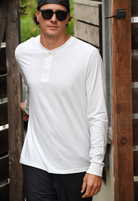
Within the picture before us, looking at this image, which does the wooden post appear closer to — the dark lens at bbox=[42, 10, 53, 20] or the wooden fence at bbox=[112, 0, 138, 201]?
the wooden fence at bbox=[112, 0, 138, 201]

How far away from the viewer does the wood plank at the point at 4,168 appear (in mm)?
4102

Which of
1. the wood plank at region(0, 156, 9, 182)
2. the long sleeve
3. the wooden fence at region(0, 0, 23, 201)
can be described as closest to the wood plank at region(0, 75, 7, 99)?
the wooden fence at region(0, 0, 23, 201)

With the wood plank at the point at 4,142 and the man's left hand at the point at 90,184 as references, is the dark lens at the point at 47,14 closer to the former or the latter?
the man's left hand at the point at 90,184

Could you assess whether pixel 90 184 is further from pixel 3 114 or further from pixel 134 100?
pixel 3 114

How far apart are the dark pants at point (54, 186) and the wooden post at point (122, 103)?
0.76 metres

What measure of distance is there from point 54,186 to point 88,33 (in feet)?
9.44

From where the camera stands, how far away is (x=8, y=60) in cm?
402

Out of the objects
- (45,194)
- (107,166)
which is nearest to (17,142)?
(107,166)

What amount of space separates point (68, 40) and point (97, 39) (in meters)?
1.98

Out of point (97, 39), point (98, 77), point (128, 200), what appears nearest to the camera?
point (98, 77)

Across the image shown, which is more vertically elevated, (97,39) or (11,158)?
(97,39)

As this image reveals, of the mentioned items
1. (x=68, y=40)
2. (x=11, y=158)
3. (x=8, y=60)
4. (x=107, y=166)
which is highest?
(x=68, y=40)

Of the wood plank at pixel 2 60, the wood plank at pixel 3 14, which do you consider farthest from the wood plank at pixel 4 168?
the wood plank at pixel 3 14

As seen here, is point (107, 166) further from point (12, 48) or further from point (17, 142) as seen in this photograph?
point (12, 48)
